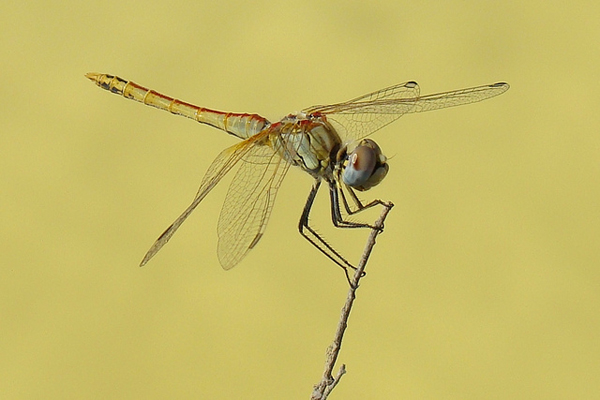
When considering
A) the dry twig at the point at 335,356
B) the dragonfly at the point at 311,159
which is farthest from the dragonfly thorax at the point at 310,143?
the dry twig at the point at 335,356

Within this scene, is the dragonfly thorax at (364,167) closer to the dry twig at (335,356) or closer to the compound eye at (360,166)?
the compound eye at (360,166)

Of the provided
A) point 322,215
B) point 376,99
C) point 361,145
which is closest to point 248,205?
point 361,145

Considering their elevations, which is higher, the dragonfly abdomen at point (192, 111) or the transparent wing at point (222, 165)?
the dragonfly abdomen at point (192, 111)

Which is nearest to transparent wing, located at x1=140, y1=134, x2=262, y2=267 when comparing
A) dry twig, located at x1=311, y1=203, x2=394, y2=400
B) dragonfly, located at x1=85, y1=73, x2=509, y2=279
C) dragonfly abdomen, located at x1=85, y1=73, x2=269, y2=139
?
dragonfly, located at x1=85, y1=73, x2=509, y2=279

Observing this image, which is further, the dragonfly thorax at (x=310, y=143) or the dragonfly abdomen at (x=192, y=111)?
the dragonfly abdomen at (x=192, y=111)

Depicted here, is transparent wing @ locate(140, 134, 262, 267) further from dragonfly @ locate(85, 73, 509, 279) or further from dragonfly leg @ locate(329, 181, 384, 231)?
dragonfly leg @ locate(329, 181, 384, 231)

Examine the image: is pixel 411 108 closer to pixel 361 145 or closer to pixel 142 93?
pixel 361 145

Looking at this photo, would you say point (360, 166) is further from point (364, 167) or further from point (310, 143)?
point (310, 143)
